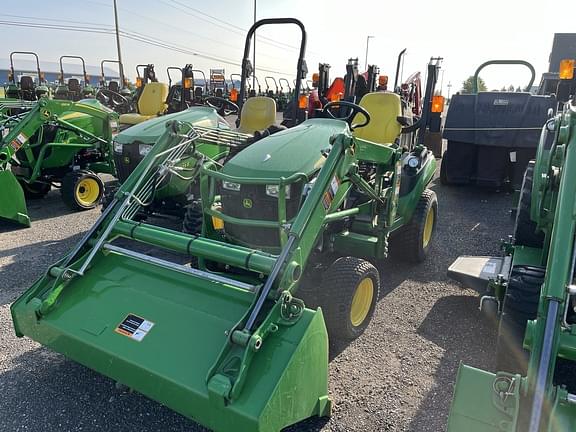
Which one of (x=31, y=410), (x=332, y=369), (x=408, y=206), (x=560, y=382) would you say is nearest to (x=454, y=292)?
(x=408, y=206)

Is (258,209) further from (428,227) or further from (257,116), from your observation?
(257,116)

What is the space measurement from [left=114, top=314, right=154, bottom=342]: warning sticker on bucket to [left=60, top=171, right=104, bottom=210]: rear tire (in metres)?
4.40

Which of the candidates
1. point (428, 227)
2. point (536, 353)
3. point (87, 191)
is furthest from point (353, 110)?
point (87, 191)

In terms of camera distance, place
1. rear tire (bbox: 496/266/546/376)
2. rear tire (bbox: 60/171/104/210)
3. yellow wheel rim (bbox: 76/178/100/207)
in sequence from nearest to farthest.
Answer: rear tire (bbox: 496/266/546/376) → rear tire (bbox: 60/171/104/210) → yellow wheel rim (bbox: 76/178/100/207)

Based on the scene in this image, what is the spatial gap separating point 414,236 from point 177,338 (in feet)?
9.15

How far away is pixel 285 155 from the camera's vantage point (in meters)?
3.27

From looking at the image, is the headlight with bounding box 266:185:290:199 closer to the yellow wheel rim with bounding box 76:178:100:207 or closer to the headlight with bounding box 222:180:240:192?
the headlight with bounding box 222:180:240:192

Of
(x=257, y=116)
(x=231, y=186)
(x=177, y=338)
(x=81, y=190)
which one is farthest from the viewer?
(x=81, y=190)

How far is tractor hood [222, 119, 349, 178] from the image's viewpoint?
3.15 metres

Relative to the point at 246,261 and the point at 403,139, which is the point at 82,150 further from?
the point at 246,261

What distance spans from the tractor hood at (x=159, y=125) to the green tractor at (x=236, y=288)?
1432 millimetres

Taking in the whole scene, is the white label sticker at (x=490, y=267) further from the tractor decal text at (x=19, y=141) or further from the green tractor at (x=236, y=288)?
the tractor decal text at (x=19, y=141)

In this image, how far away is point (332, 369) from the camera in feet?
9.53

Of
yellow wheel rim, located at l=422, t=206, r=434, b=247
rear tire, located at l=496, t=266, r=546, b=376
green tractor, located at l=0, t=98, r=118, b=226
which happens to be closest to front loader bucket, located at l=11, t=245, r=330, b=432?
rear tire, located at l=496, t=266, r=546, b=376
